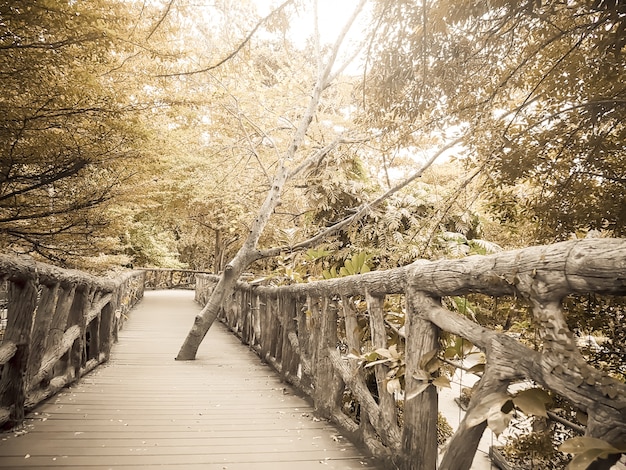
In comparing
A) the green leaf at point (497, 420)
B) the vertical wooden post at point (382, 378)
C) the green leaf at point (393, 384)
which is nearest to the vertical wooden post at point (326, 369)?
the vertical wooden post at point (382, 378)

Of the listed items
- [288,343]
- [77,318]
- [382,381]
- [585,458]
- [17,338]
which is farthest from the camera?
[288,343]

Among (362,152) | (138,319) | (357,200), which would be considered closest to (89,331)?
(357,200)

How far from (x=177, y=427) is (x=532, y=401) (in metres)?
2.92

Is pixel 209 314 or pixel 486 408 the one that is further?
pixel 209 314

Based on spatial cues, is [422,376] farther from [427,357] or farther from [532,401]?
[532,401]

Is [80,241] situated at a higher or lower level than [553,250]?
higher

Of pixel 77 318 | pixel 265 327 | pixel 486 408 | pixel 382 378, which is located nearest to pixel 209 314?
pixel 265 327

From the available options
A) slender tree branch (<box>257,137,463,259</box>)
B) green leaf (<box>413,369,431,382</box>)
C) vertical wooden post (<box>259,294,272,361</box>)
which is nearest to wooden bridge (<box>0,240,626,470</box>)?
green leaf (<box>413,369,431,382</box>)

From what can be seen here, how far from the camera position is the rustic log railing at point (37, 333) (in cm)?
309

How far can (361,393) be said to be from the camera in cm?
314

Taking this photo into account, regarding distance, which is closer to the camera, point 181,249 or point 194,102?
point 194,102

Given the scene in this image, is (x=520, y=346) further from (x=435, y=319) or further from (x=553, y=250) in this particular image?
(x=435, y=319)

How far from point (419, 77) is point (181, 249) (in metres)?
32.5

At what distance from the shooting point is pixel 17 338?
10.2 feet
